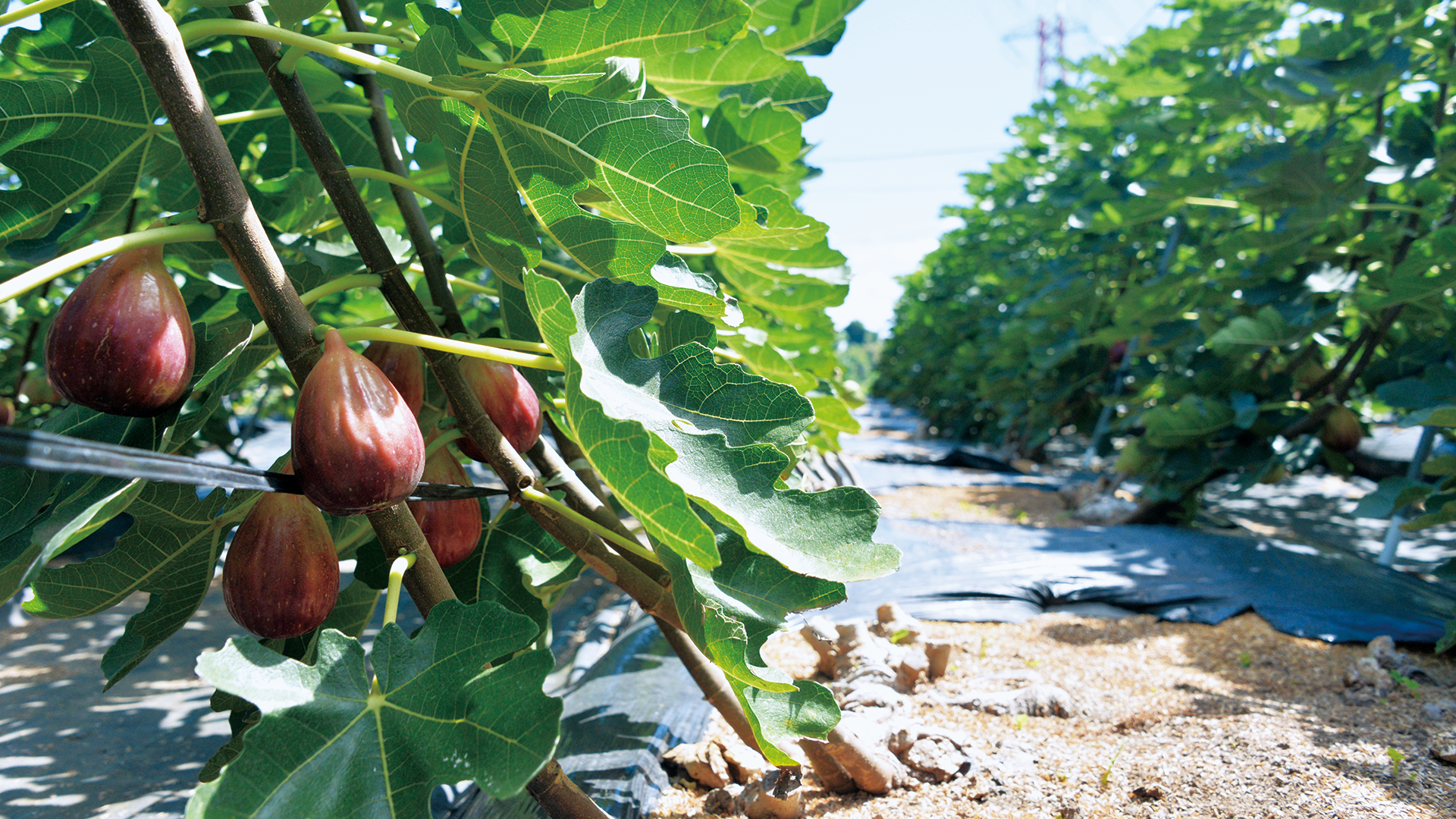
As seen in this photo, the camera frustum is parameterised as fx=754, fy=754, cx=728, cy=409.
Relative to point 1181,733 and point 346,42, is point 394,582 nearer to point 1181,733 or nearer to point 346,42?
point 346,42

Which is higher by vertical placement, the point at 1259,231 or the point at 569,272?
the point at 1259,231

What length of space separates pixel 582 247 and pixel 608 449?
0.91 feet

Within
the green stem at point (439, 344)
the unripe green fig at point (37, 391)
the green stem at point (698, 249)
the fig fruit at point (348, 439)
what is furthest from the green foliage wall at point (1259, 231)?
the unripe green fig at point (37, 391)

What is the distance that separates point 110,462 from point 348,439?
17cm

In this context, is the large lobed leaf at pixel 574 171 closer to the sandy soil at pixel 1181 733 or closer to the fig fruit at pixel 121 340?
the fig fruit at pixel 121 340

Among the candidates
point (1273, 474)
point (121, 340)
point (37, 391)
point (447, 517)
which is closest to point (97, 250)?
point (121, 340)

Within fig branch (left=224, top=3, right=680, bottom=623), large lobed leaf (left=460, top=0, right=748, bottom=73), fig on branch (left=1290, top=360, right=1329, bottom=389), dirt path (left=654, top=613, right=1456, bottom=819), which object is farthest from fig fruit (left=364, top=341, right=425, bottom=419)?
fig on branch (left=1290, top=360, right=1329, bottom=389)

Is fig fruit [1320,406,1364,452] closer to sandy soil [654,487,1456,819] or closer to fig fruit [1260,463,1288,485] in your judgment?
fig fruit [1260,463,1288,485]

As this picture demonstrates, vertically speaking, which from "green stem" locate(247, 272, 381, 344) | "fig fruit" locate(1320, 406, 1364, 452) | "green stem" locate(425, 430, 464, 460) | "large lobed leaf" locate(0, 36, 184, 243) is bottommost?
"fig fruit" locate(1320, 406, 1364, 452)

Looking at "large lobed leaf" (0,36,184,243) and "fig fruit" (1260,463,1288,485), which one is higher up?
"large lobed leaf" (0,36,184,243)

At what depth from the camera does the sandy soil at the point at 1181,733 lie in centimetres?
138

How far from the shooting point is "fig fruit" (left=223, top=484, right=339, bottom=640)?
71cm

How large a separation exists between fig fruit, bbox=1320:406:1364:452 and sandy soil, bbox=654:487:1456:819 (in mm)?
1193

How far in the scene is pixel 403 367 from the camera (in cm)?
84
